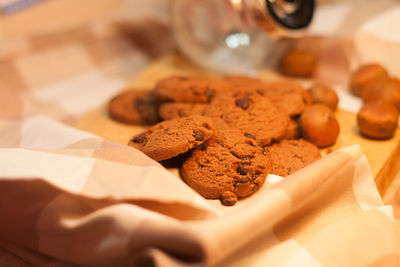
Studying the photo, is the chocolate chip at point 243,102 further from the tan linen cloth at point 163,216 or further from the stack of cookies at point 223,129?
the tan linen cloth at point 163,216

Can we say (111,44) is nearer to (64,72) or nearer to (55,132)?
(64,72)

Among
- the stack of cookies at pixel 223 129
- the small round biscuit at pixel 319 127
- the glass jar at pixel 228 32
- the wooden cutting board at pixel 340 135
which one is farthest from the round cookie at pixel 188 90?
the glass jar at pixel 228 32

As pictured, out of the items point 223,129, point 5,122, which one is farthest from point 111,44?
point 223,129

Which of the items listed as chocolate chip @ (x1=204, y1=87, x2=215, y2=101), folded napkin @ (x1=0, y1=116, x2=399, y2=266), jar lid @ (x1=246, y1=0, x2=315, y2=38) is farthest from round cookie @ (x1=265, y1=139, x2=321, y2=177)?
jar lid @ (x1=246, y1=0, x2=315, y2=38)

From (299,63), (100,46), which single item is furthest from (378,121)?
(100,46)

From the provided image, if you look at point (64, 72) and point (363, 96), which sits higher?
point (363, 96)

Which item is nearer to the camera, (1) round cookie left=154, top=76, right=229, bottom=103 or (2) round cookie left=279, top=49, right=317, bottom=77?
(1) round cookie left=154, top=76, right=229, bottom=103

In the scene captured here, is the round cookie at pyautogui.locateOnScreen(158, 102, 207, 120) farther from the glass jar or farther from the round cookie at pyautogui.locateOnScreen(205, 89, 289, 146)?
the glass jar
